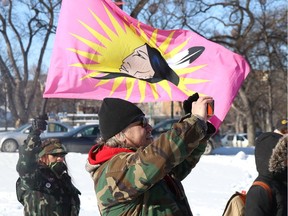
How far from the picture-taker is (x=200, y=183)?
1295 cm

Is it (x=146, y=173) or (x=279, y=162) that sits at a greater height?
(x=146, y=173)

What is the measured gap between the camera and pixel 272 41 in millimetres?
32219

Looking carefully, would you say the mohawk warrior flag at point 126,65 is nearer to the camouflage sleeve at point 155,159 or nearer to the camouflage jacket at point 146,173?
the camouflage jacket at point 146,173

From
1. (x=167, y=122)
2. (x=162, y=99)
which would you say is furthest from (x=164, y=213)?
(x=167, y=122)

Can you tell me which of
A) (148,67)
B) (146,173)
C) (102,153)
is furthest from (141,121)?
(148,67)

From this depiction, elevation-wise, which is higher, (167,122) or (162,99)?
(162,99)

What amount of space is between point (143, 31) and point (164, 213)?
12.1ft

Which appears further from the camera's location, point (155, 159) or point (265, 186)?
point (265, 186)

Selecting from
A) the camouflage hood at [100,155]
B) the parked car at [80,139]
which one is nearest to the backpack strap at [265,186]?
the camouflage hood at [100,155]

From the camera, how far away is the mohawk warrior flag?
552 centimetres

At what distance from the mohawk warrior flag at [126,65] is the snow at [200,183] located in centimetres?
333

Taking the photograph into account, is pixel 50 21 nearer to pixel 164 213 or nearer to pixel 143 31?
pixel 143 31

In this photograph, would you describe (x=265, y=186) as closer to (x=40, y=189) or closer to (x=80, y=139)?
(x=40, y=189)

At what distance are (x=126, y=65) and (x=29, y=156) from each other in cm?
128
